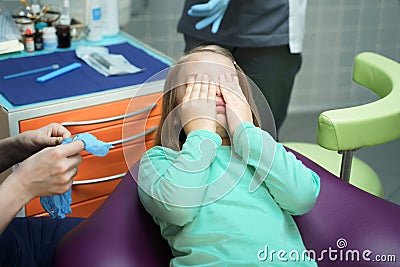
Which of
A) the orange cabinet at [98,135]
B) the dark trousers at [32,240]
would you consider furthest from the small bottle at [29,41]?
the dark trousers at [32,240]

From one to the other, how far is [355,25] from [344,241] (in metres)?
1.74

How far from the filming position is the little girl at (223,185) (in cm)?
123

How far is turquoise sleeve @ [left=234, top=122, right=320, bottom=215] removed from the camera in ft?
4.17

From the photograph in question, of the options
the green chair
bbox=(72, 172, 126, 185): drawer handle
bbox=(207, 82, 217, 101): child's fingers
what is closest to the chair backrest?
the green chair

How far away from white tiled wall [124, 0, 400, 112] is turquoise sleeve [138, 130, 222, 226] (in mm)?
1482

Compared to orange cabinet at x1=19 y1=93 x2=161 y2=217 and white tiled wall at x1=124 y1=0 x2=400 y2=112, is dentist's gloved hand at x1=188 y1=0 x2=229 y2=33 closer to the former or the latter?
orange cabinet at x1=19 y1=93 x2=161 y2=217

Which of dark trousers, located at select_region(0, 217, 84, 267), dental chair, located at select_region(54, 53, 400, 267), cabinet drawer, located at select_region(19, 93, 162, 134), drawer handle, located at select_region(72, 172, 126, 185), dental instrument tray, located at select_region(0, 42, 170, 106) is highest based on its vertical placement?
dental instrument tray, located at select_region(0, 42, 170, 106)

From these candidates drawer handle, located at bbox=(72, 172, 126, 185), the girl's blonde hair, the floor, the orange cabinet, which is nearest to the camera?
the girl's blonde hair

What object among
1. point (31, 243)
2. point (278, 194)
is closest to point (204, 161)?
point (278, 194)

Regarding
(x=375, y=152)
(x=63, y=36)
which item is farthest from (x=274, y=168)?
(x=375, y=152)

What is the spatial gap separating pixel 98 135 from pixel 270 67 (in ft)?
2.05

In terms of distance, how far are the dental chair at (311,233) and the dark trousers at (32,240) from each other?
0.13 metres

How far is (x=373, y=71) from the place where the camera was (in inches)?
72.5

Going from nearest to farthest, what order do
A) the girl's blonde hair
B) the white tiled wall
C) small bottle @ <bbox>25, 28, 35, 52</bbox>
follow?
the girl's blonde hair, small bottle @ <bbox>25, 28, 35, 52</bbox>, the white tiled wall
